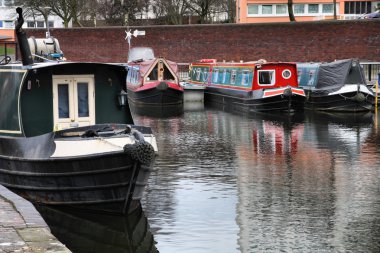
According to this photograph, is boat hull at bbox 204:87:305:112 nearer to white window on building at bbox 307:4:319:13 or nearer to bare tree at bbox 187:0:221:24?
bare tree at bbox 187:0:221:24

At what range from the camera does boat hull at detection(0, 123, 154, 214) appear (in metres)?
10.2

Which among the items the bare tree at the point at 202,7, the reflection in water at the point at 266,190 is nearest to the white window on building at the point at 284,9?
the bare tree at the point at 202,7

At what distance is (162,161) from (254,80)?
1342 cm

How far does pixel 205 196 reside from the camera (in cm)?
1225

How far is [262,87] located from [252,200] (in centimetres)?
1712

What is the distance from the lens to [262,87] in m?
28.8

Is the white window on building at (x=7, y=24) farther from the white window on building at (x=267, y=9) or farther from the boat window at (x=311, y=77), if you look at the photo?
the boat window at (x=311, y=77)

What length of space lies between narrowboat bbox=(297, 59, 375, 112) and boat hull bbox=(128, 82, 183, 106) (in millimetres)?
5148

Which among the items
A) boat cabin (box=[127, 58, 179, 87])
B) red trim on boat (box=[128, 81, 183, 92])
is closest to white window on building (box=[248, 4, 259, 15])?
boat cabin (box=[127, 58, 179, 87])

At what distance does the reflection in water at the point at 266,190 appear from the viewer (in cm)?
969

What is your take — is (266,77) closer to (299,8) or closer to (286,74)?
(286,74)

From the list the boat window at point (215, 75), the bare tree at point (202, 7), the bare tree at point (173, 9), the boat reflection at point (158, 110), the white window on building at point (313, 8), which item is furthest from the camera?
the white window on building at point (313, 8)

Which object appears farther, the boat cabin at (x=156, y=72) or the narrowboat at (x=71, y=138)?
the boat cabin at (x=156, y=72)

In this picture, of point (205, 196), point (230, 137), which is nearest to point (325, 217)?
point (205, 196)
